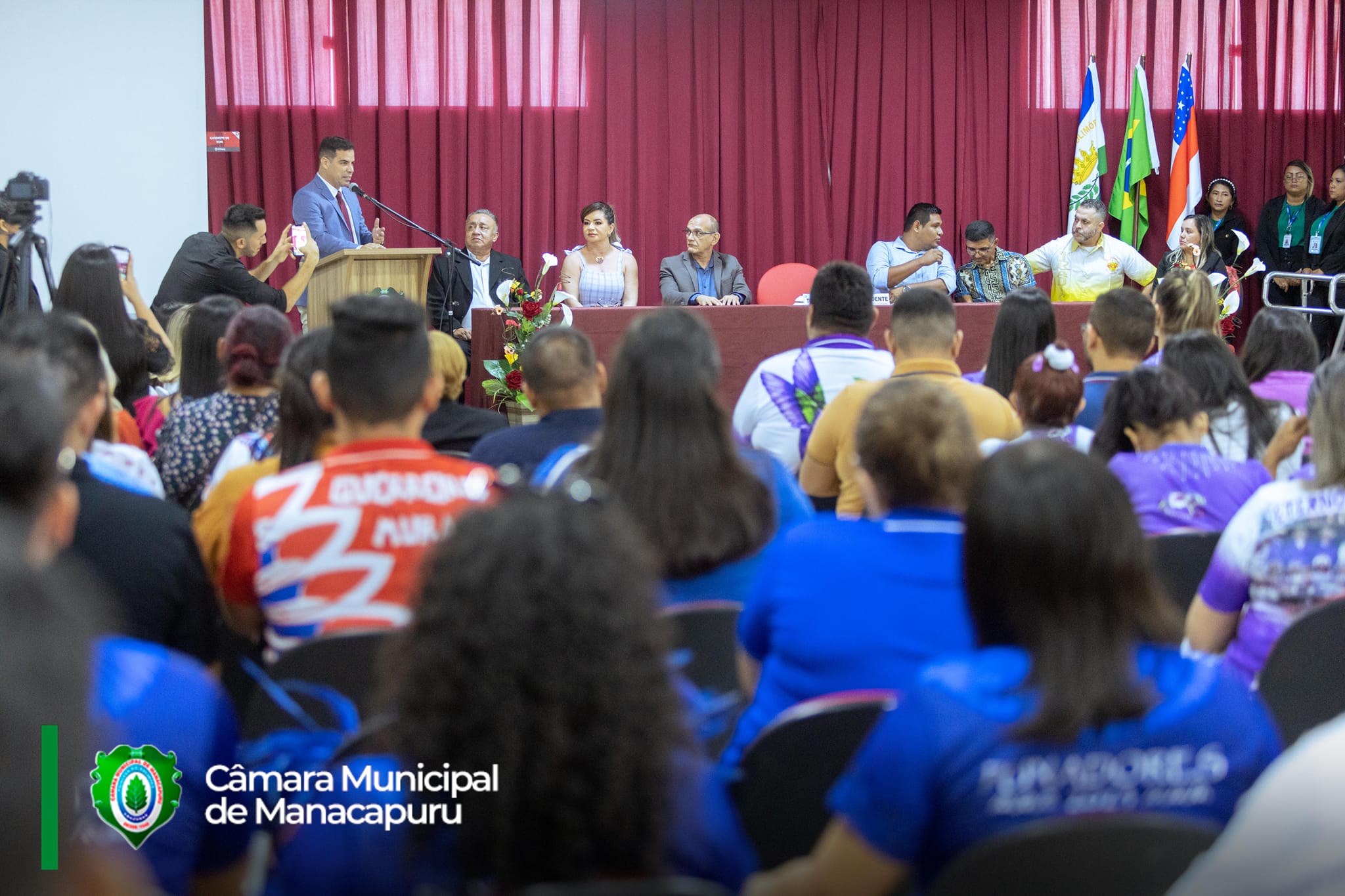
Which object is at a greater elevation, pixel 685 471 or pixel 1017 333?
pixel 1017 333

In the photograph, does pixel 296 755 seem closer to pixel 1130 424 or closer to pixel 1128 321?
pixel 1130 424

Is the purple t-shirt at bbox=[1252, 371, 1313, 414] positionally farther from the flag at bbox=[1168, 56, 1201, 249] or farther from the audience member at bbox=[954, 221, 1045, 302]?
the flag at bbox=[1168, 56, 1201, 249]

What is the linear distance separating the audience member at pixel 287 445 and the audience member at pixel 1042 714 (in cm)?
130

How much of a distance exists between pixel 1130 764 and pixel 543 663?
1.98ft

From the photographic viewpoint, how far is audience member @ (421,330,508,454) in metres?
3.15

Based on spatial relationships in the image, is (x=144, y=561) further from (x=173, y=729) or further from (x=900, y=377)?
(x=900, y=377)

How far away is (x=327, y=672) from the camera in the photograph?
1.61 m

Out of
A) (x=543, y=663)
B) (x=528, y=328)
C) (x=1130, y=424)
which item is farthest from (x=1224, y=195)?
(x=543, y=663)

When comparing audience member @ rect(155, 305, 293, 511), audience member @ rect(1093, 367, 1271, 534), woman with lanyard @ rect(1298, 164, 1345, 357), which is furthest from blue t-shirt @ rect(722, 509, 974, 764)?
woman with lanyard @ rect(1298, 164, 1345, 357)

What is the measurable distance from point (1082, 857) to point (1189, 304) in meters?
3.45

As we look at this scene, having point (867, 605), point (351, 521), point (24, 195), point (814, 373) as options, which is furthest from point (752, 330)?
point (867, 605)

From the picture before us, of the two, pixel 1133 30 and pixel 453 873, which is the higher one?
pixel 1133 30

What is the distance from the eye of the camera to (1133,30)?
8.81m

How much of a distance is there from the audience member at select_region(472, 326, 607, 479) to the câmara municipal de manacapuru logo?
1.35m
